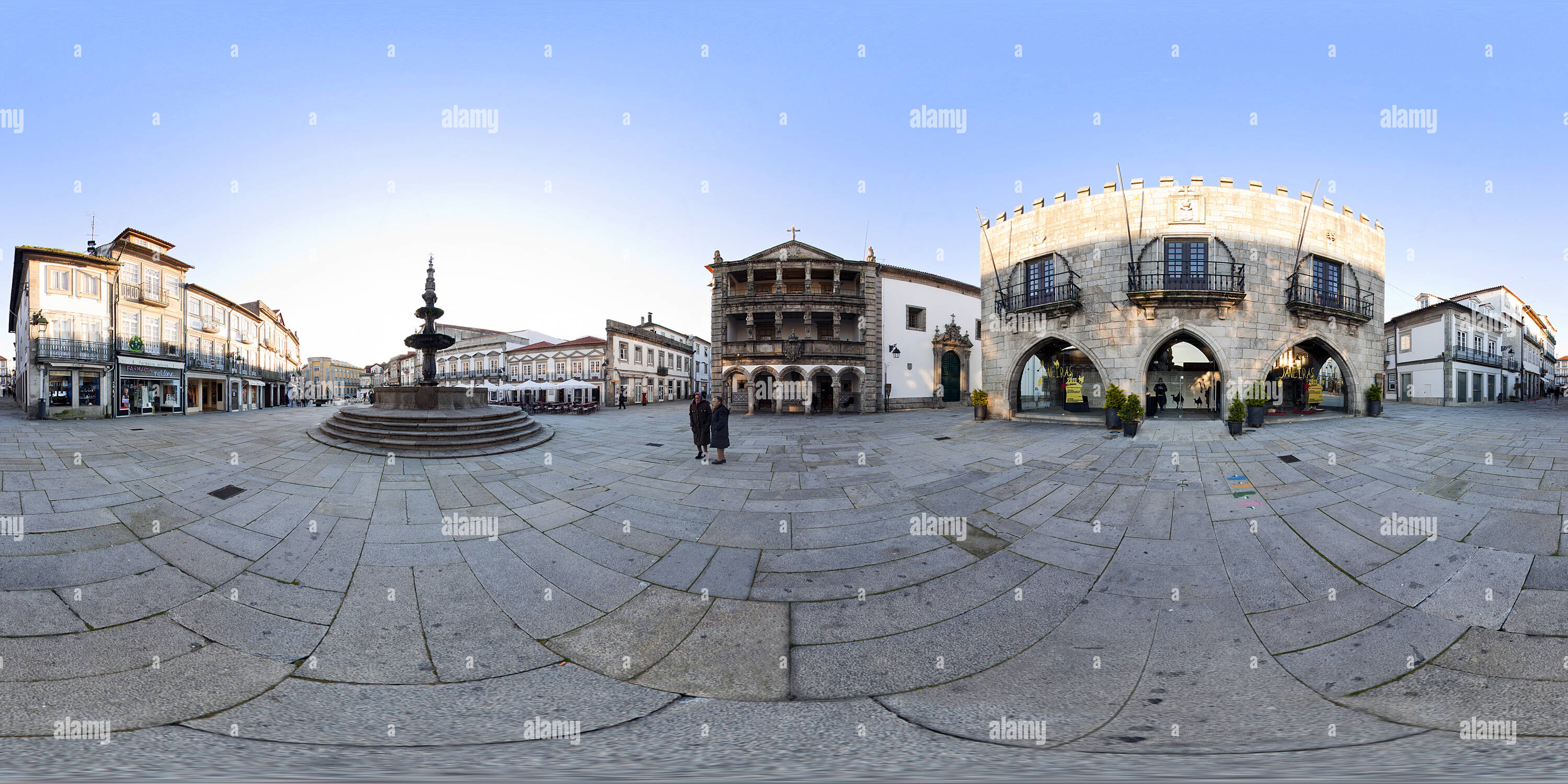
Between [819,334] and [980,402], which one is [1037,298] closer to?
[980,402]

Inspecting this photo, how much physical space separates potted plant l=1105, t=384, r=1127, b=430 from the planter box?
322cm

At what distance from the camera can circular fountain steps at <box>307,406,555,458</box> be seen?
417 inches

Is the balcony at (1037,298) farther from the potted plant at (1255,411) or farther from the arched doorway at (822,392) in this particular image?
the arched doorway at (822,392)

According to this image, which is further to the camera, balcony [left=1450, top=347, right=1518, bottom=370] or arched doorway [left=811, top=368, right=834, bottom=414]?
balcony [left=1450, top=347, right=1518, bottom=370]

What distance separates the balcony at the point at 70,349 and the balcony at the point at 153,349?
0.74 metres

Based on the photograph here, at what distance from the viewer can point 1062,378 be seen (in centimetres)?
2003

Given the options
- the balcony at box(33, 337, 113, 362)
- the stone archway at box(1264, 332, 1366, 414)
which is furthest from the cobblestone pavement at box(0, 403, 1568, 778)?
the balcony at box(33, 337, 113, 362)

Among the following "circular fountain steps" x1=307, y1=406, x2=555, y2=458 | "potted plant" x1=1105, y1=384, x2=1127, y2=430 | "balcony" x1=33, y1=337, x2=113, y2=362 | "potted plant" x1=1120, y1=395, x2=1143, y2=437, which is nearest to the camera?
"circular fountain steps" x1=307, y1=406, x2=555, y2=458

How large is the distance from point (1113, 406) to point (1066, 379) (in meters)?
6.44
